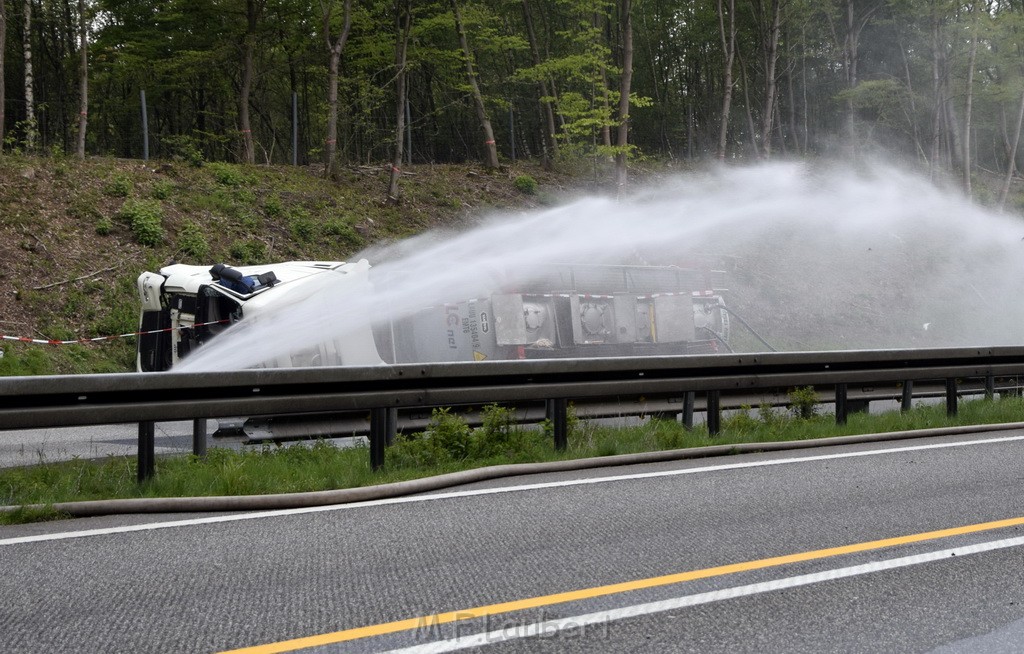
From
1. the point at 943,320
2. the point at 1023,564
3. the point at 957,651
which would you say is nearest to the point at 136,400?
the point at 957,651

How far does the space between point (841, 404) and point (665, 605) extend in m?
6.97

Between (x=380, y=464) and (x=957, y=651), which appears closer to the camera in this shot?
(x=957, y=651)

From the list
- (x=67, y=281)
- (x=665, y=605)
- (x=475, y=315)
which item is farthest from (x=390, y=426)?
(x=67, y=281)

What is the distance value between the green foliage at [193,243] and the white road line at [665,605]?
19384 mm

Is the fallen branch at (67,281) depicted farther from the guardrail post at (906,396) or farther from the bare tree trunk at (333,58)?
the guardrail post at (906,396)

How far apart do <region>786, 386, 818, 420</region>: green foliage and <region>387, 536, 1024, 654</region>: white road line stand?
546 cm

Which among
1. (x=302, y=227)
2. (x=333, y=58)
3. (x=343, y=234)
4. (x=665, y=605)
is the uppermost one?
(x=333, y=58)

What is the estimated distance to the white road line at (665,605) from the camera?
13.6ft

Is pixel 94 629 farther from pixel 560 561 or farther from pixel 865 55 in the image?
pixel 865 55

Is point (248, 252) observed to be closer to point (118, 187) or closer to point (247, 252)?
point (247, 252)

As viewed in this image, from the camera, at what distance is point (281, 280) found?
14.0m

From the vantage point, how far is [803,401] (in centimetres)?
1137

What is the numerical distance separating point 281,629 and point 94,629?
862 mm

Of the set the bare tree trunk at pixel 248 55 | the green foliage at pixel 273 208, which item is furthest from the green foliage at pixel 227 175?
the bare tree trunk at pixel 248 55
